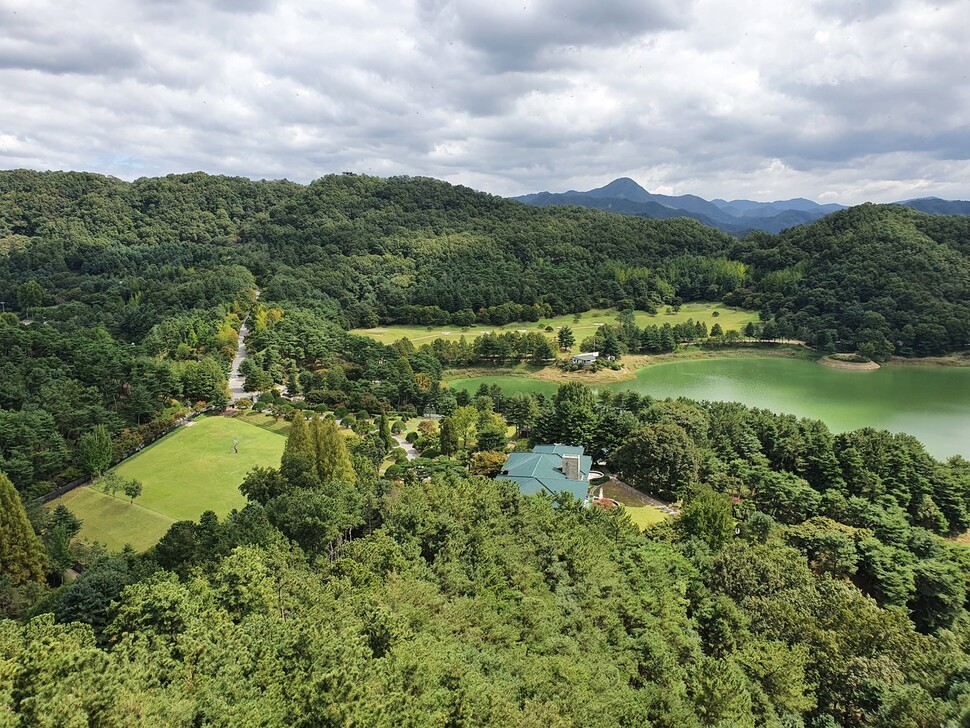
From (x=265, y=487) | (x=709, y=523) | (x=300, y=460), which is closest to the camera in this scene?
(x=709, y=523)

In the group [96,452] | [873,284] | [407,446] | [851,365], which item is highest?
[873,284]

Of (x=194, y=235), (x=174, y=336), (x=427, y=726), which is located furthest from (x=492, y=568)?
(x=194, y=235)

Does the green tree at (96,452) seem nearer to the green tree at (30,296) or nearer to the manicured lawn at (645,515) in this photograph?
the manicured lawn at (645,515)

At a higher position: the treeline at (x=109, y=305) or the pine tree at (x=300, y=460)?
the treeline at (x=109, y=305)

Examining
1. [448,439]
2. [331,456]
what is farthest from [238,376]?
[331,456]

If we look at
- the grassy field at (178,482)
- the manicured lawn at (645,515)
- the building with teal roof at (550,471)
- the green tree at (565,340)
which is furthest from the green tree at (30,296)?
the manicured lawn at (645,515)

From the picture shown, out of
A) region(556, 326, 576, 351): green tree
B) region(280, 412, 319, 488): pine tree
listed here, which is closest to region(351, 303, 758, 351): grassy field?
region(556, 326, 576, 351): green tree

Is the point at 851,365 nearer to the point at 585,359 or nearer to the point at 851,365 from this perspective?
the point at 851,365
